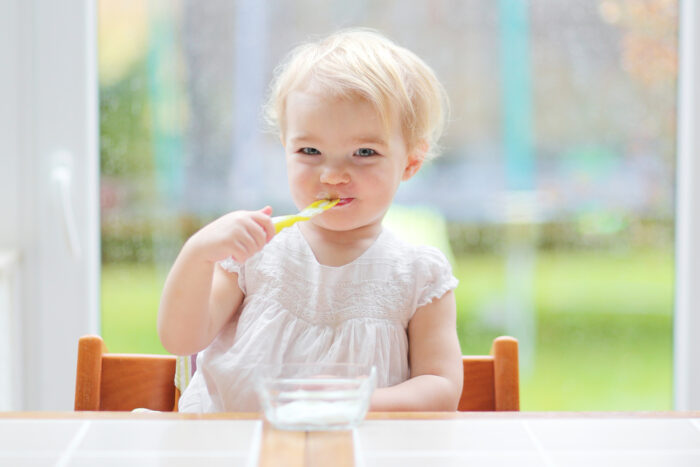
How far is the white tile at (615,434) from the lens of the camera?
27.5 inches

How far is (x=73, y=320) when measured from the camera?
1775mm

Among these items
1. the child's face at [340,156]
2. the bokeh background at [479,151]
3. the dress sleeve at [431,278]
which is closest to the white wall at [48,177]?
the bokeh background at [479,151]

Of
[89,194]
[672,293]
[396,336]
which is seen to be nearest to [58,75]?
[89,194]

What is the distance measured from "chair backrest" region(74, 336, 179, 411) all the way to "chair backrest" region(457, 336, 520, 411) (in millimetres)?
399

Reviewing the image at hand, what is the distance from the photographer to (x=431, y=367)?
1059mm

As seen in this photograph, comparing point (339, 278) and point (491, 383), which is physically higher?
point (339, 278)

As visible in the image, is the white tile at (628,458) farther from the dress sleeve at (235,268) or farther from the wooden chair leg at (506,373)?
the dress sleeve at (235,268)

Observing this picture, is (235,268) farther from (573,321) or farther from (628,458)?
(573,321)

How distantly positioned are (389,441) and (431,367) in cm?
37

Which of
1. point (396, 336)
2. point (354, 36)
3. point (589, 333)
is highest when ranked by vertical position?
point (354, 36)

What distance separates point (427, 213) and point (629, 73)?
555 millimetres

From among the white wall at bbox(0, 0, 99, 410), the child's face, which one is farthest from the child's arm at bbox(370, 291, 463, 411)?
the white wall at bbox(0, 0, 99, 410)

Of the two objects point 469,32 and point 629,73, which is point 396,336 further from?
point 629,73

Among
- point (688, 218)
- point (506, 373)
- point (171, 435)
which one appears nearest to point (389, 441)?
point (171, 435)
